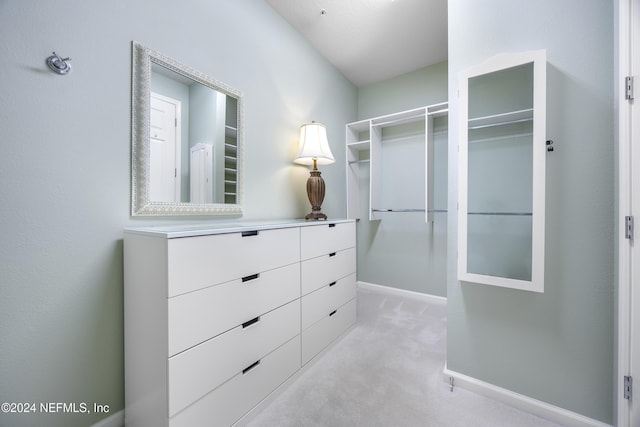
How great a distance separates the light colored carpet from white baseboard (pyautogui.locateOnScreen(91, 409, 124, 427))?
25.2 inches

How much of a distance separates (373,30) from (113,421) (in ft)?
11.0

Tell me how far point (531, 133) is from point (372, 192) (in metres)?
1.79

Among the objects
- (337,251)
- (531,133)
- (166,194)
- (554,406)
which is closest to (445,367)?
(554,406)

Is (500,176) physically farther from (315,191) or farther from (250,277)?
(250,277)

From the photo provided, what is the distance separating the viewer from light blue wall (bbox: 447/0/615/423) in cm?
118

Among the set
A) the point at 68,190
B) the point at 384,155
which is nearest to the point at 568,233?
the point at 384,155

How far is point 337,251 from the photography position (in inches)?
80.6

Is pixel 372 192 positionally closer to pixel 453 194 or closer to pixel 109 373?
pixel 453 194

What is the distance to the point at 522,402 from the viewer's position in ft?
4.42

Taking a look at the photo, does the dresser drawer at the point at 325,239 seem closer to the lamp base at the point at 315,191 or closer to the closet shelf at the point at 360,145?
the lamp base at the point at 315,191

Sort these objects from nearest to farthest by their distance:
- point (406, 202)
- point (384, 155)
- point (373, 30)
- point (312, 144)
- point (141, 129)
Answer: point (141, 129)
point (312, 144)
point (373, 30)
point (406, 202)
point (384, 155)

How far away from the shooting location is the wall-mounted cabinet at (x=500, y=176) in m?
1.30

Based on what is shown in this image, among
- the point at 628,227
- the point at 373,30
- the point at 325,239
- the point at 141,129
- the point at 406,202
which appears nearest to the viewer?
the point at 628,227

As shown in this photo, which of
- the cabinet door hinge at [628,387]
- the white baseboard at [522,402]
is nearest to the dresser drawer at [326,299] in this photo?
the white baseboard at [522,402]
